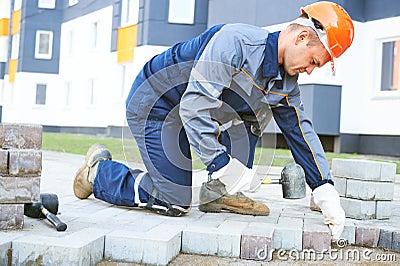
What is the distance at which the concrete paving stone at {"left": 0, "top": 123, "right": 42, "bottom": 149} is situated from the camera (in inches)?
77.0

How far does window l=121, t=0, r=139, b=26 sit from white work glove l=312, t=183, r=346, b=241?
729cm

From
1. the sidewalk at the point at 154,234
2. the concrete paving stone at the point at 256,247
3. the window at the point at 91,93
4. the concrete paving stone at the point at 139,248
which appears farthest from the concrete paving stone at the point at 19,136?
the window at the point at 91,93

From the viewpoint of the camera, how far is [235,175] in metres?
2.17

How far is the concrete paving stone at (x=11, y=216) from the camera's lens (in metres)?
1.92

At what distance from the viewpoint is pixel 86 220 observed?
2252 mm


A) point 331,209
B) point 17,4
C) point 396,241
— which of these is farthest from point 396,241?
point 17,4

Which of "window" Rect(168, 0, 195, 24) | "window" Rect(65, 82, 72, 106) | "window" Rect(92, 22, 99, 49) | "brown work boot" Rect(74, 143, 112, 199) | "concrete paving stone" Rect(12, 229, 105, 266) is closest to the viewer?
"concrete paving stone" Rect(12, 229, 105, 266)

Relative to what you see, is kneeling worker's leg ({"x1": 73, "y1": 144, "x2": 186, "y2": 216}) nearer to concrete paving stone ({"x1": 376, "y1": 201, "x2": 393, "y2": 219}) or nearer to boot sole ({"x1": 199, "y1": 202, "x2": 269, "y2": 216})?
boot sole ({"x1": 199, "y1": 202, "x2": 269, "y2": 216})

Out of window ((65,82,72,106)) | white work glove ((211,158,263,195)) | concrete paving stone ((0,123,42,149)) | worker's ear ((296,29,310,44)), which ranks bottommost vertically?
white work glove ((211,158,263,195))

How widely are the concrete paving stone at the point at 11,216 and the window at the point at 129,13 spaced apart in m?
7.56

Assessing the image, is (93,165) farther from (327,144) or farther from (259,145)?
(327,144)

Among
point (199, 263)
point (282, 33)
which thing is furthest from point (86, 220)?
point (282, 33)

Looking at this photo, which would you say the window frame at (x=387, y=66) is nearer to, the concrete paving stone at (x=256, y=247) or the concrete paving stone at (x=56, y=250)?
the concrete paving stone at (x=256, y=247)

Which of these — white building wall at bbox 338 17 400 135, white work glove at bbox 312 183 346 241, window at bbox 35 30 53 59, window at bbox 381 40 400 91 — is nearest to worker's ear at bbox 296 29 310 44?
white work glove at bbox 312 183 346 241
